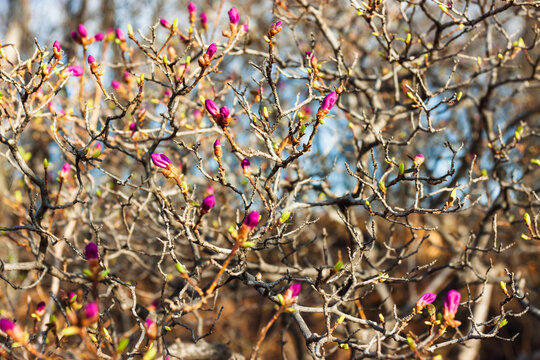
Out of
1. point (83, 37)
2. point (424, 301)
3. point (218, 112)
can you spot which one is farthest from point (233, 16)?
point (424, 301)

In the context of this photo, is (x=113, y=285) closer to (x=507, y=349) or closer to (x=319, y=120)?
(x=319, y=120)

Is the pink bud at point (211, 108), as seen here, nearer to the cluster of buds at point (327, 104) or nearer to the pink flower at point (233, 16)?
the cluster of buds at point (327, 104)

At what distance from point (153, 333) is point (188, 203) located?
24.2 inches

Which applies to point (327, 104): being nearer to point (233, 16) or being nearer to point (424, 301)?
point (233, 16)

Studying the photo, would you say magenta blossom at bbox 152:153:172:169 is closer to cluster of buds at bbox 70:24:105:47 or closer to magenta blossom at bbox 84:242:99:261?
magenta blossom at bbox 84:242:99:261

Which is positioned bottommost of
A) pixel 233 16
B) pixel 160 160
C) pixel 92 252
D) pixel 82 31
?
pixel 92 252

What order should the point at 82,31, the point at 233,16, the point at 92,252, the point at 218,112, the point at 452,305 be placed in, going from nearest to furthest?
the point at 92,252 → the point at 452,305 → the point at 218,112 → the point at 233,16 → the point at 82,31

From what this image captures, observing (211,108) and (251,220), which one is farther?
(211,108)

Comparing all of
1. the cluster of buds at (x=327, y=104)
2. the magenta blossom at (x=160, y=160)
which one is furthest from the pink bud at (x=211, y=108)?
the cluster of buds at (x=327, y=104)

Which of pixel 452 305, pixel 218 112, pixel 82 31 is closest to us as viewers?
pixel 452 305

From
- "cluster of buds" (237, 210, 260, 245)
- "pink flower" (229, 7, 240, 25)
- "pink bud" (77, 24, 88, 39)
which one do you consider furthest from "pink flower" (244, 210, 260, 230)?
"pink bud" (77, 24, 88, 39)

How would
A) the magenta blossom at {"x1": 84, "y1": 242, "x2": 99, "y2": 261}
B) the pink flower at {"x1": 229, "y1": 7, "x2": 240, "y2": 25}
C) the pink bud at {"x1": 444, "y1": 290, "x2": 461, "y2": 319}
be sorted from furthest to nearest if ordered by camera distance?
the pink flower at {"x1": 229, "y1": 7, "x2": 240, "y2": 25} → the pink bud at {"x1": 444, "y1": 290, "x2": 461, "y2": 319} → the magenta blossom at {"x1": 84, "y1": 242, "x2": 99, "y2": 261}

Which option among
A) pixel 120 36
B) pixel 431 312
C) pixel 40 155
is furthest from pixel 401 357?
pixel 40 155

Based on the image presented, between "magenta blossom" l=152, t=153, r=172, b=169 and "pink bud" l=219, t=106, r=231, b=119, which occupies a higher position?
"pink bud" l=219, t=106, r=231, b=119
